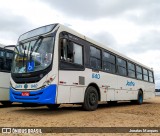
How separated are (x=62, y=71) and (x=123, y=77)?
20.6ft

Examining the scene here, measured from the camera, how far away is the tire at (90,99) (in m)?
9.98

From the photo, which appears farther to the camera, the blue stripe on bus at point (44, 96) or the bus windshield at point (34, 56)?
the bus windshield at point (34, 56)

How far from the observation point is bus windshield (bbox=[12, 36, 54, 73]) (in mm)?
8625

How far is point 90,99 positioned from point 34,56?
296cm

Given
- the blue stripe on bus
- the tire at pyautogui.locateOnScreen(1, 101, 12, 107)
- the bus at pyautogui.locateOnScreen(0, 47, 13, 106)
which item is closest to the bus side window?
the blue stripe on bus

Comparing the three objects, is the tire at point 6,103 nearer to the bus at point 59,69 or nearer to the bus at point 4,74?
the bus at point 4,74

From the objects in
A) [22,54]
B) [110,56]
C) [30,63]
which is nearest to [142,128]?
[30,63]

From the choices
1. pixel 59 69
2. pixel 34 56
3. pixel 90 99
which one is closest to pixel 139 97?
pixel 90 99

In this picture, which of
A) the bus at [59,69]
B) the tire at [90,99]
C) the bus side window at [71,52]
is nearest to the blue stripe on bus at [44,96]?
the bus at [59,69]

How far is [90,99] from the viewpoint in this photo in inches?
404

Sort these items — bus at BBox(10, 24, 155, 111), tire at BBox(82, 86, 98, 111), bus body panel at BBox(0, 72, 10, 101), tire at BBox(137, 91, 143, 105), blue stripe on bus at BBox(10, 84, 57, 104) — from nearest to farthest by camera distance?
blue stripe on bus at BBox(10, 84, 57, 104) → bus at BBox(10, 24, 155, 111) → tire at BBox(82, 86, 98, 111) → bus body panel at BBox(0, 72, 10, 101) → tire at BBox(137, 91, 143, 105)

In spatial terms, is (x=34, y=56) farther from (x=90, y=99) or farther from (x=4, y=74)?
(x=4, y=74)

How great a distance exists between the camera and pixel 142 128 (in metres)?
6.27

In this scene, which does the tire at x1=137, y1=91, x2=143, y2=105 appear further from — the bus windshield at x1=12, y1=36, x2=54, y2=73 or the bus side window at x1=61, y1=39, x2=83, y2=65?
the bus windshield at x1=12, y1=36, x2=54, y2=73
